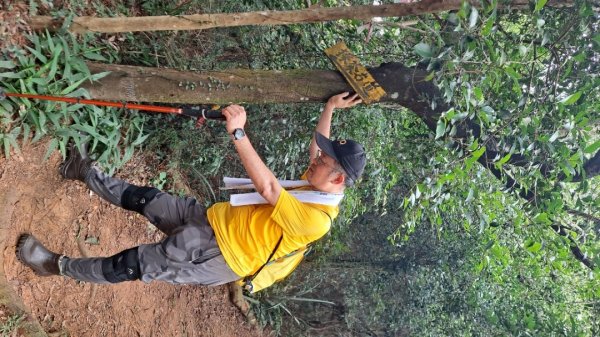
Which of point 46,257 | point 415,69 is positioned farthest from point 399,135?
point 46,257

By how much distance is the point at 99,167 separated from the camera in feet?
15.1

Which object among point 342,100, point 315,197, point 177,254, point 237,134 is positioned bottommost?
point 177,254

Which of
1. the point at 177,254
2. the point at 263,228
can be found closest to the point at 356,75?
the point at 263,228

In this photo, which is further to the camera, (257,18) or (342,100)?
(342,100)

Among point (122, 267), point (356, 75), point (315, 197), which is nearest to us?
point (315, 197)

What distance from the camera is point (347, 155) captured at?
10.9 ft

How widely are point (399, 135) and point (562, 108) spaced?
2.63 metres

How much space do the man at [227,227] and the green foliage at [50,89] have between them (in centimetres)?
39

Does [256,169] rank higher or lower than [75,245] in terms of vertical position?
higher

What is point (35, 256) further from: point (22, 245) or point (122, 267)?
point (122, 267)

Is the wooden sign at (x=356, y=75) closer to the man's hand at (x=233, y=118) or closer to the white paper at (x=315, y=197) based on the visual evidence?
the white paper at (x=315, y=197)

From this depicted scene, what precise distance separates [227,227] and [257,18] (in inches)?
57.3

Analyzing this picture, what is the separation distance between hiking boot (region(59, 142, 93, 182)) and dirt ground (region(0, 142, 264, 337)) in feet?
0.28

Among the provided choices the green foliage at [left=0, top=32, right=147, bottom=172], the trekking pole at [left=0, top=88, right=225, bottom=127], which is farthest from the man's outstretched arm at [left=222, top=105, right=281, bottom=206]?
the green foliage at [left=0, top=32, right=147, bottom=172]
